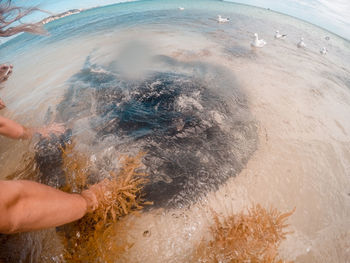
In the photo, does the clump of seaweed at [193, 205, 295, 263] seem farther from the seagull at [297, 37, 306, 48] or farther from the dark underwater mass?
the seagull at [297, 37, 306, 48]

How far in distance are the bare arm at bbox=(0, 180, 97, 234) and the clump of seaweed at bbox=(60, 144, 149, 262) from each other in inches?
13.3

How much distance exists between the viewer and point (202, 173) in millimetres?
2191

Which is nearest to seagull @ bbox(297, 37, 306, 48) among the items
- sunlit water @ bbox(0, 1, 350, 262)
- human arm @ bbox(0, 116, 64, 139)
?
sunlit water @ bbox(0, 1, 350, 262)

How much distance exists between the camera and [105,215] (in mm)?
1697

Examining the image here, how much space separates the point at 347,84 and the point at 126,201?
8629 mm

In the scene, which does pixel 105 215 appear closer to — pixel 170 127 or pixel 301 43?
pixel 170 127

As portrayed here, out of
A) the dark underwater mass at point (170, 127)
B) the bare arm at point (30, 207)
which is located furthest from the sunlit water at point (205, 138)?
the bare arm at point (30, 207)

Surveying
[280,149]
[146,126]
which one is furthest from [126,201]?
[280,149]

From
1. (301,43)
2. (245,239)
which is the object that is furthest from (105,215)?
(301,43)

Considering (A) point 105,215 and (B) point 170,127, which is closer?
(A) point 105,215

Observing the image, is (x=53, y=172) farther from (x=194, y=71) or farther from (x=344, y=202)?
(x=194, y=71)

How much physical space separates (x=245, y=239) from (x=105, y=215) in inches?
57.2

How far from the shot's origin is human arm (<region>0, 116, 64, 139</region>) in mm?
2350

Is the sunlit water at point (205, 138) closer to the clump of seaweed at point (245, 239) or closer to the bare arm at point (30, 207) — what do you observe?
the clump of seaweed at point (245, 239)
